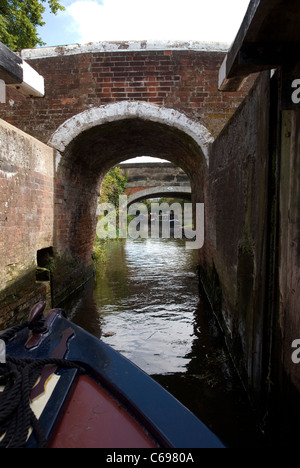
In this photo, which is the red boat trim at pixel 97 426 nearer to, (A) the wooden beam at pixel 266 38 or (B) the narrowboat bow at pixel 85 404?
(B) the narrowboat bow at pixel 85 404

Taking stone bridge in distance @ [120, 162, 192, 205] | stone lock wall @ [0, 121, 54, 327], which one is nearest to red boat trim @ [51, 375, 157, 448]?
stone lock wall @ [0, 121, 54, 327]

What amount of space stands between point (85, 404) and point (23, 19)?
1234 cm

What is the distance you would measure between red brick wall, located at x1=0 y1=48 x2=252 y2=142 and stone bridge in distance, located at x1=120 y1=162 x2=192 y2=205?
521 inches

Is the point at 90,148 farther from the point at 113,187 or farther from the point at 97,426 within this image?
the point at 113,187

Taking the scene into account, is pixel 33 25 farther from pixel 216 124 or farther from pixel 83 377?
pixel 83 377

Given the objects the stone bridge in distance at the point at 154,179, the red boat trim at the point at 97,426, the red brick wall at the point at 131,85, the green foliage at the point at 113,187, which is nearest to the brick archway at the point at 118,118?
the red brick wall at the point at 131,85

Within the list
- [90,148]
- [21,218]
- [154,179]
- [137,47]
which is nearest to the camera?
[21,218]

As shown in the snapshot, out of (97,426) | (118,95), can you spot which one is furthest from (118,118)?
(97,426)

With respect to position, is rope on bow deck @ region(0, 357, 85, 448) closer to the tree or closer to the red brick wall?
the red brick wall

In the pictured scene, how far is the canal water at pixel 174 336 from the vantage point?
249cm

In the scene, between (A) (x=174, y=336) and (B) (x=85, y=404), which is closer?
(B) (x=85, y=404)

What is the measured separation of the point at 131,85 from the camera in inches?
211

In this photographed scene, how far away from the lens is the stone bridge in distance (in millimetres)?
18797

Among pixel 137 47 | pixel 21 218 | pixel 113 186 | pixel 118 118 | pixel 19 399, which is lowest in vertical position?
pixel 19 399
